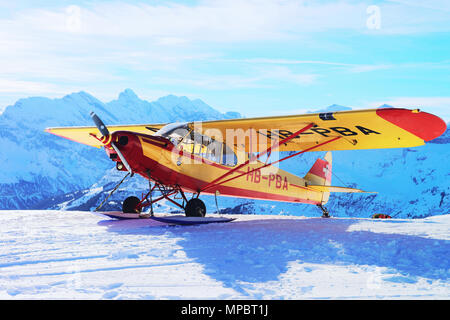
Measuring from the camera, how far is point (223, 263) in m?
4.95

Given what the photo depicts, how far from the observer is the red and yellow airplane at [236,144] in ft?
27.0

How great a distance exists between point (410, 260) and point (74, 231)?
229 inches

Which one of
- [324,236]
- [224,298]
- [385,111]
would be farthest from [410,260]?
[385,111]

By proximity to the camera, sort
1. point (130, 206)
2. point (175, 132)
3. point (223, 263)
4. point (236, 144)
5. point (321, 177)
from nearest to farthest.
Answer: point (223, 263) < point (175, 132) < point (130, 206) < point (236, 144) < point (321, 177)

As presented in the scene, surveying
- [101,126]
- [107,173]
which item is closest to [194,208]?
[101,126]

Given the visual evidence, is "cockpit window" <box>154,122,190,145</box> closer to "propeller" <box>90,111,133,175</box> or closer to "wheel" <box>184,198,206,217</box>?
"propeller" <box>90,111,133,175</box>

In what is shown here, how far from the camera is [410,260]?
5191mm

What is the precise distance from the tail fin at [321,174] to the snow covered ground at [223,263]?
620cm

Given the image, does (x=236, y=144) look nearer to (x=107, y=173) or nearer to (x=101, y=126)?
(x=101, y=126)

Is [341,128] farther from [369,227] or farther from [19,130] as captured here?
[19,130]

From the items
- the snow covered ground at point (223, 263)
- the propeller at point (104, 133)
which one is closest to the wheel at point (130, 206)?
the propeller at point (104, 133)

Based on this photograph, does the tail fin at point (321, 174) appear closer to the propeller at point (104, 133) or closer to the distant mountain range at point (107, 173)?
the propeller at point (104, 133)

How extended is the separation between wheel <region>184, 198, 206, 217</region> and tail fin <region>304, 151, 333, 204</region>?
560cm

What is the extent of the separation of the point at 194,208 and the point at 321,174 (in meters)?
6.70
